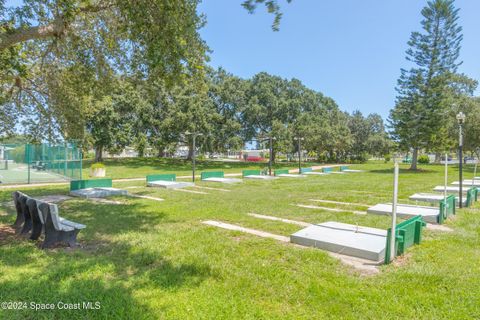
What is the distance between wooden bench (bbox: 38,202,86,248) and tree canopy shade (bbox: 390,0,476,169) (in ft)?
102

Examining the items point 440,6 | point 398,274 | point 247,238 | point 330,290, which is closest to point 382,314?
point 330,290

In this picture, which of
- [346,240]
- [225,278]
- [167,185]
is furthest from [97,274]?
[167,185]

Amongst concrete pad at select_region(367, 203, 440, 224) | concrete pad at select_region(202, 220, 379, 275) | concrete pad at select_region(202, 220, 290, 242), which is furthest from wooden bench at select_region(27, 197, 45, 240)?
concrete pad at select_region(367, 203, 440, 224)

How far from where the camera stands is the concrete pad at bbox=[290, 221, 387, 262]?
4469mm

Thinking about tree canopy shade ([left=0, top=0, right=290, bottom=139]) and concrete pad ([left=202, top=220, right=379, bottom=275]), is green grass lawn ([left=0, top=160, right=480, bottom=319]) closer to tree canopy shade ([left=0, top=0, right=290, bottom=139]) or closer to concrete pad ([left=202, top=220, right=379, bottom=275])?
concrete pad ([left=202, top=220, right=379, bottom=275])

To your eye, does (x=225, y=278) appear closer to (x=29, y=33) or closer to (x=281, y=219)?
(x=281, y=219)

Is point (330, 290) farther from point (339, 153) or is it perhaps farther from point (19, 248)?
point (339, 153)

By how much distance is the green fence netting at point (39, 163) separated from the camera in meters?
16.7

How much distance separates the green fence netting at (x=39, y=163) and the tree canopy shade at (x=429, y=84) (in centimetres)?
2916

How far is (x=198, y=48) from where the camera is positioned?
695 centimetres

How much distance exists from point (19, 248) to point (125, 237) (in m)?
1.61

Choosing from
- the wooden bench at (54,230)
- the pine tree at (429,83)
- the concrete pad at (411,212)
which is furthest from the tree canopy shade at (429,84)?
the wooden bench at (54,230)

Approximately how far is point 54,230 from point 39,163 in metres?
19.5

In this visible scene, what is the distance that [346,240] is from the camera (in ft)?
16.3
